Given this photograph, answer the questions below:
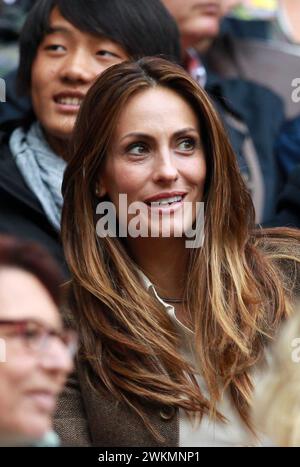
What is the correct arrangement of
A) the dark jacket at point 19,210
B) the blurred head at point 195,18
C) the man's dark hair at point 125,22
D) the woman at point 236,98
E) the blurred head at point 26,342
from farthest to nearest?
1. the blurred head at point 195,18
2. the woman at point 236,98
3. the man's dark hair at point 125,22
4. the dark jacket at point 19,210
5. the blurred head at point 26,342

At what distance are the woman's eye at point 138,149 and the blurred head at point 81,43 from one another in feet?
1.65

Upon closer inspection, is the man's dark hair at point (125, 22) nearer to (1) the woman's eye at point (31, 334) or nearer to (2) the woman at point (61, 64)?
(2) the woman at point (61, 64)

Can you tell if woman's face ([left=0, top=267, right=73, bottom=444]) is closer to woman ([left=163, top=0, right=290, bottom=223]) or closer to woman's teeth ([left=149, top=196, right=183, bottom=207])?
woman's teeth ([left=149, top=196, right=183, bottom=207])

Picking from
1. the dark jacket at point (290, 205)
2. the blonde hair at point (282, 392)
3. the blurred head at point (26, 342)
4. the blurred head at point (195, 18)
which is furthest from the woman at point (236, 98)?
the blurred head at point (26, 342)

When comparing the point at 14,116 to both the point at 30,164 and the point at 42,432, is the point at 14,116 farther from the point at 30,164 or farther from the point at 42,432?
the point at 42,432

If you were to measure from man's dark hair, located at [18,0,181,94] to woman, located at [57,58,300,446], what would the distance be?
0.43 meters

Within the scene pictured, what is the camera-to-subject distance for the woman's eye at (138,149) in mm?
1784

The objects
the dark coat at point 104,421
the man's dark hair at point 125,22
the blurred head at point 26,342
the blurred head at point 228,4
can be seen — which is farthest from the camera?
the blurred head at point 228,4

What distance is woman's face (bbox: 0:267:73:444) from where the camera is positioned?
1208mm

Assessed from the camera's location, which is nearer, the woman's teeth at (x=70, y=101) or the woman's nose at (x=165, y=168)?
the woman's nose at (x=165, y=168)

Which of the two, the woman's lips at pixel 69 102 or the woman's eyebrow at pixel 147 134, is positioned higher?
the woman's lips at pixel 69 102

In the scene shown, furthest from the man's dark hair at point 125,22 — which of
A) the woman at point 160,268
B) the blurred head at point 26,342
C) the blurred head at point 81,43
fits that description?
the blurred head at point 26,342

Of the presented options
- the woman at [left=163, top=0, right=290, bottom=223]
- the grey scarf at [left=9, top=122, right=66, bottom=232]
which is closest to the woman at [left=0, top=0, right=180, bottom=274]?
the grey scarf at [left=9, top=122, right=66, bottom=232]

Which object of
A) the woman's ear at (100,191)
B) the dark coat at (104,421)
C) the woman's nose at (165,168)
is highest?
the woman's nose at (165,168)
